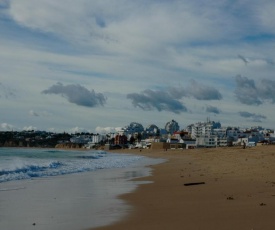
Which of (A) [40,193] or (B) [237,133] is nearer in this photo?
(A) [40,193]

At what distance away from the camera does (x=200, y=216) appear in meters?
8.37

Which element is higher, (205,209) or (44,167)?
(205,209)

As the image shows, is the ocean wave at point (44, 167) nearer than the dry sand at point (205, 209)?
No

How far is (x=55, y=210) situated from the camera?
9688 millimetres

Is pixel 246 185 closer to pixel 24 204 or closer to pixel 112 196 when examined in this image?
pixel 112 196

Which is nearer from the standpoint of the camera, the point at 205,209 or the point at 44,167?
the point at 205,209

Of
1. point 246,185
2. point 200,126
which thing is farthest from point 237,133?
point 246,185

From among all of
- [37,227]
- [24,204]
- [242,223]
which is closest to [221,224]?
[242,223]

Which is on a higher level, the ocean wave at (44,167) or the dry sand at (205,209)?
the dry sand at (205,209)

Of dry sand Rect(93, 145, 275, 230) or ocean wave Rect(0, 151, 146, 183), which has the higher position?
dry sand Rect(93, 145, 275, 230)

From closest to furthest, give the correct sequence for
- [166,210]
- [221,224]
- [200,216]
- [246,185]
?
[221,224] → [200,216] → [166,210] → [246,185]

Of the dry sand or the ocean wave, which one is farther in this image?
the ocean wave

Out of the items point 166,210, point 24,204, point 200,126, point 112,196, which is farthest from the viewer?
point 200,126

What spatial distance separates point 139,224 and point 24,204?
4.14 m
